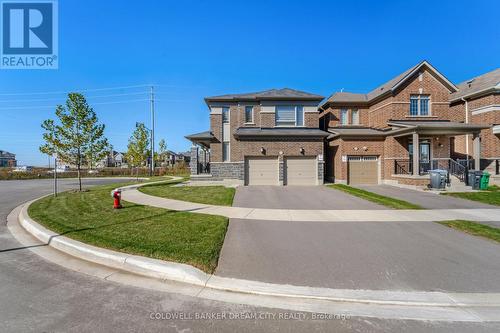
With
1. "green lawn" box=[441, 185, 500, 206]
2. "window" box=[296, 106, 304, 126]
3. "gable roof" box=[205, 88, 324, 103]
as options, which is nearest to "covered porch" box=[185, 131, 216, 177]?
"gable roof" box=[205, 88, 324, 103]

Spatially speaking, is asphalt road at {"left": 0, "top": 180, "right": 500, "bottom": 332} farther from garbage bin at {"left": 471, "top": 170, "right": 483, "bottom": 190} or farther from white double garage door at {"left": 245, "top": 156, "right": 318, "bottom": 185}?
garbage bin at {"left": 471, "top": 170, "right": 483, "bottom": 190}

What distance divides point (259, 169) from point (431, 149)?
13.8 metres

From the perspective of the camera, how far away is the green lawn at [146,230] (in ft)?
15.6

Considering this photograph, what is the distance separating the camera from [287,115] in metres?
19.8

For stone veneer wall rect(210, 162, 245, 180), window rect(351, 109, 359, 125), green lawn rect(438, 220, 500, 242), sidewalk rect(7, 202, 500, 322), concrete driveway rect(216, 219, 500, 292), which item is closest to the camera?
sidewalk rect(7, 202, 500, 322)

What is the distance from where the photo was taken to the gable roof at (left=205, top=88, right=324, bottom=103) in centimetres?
1939

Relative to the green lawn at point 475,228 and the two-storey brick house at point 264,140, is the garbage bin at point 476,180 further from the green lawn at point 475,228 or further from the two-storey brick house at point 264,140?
the green lawn at point 475,228

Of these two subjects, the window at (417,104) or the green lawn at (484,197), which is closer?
the green lawn at (484,197)

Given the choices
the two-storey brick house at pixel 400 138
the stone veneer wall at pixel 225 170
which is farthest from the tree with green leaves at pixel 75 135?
the two-storey brick house at pixel 400 138

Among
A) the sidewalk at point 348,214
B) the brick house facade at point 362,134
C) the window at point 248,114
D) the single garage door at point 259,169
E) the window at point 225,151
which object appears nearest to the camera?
the sidewalk at point 348,214

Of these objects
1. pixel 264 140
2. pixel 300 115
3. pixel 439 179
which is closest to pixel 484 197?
pixel 439 179

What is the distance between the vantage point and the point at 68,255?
5105 mm

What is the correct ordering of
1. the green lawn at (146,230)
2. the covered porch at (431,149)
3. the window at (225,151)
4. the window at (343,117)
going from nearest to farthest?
the green lawn at (146,230), the covered porch at (431,149), the window at (225,151), the window at (343,117)

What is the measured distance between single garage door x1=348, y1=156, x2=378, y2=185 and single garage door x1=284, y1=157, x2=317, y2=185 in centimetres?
299
